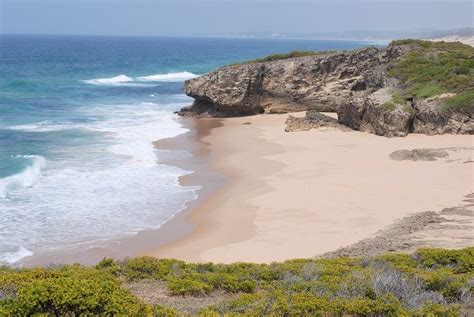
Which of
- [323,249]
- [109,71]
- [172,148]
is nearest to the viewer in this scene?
[323,249]

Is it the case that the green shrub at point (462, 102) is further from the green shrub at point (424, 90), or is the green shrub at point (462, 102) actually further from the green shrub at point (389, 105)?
the green shrub at point (389, 105)

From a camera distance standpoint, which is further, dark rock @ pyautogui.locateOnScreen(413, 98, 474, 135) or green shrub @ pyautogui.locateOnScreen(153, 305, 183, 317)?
dark rock @ pyautogui.locateOnScreen(413, 98, 474, 135)

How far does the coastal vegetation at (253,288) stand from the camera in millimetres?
6977

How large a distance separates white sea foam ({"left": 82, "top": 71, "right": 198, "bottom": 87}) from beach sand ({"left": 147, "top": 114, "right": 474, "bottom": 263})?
122ft

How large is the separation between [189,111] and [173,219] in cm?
2407

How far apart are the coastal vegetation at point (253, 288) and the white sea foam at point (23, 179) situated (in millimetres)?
11217

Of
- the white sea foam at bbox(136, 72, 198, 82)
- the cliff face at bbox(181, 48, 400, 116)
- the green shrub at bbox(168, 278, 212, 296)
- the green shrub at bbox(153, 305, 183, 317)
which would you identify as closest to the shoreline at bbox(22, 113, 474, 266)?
the green shrub at bbox(168, 278, 212, 296)

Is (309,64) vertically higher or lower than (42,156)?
higher

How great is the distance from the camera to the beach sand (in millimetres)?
15475

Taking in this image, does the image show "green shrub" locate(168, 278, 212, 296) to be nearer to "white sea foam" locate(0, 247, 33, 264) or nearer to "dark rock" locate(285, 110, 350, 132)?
"white sea foam" locate(0, 247, 33, 264)

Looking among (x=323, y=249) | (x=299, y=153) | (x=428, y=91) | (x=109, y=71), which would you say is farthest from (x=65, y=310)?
(x=109, y=71)

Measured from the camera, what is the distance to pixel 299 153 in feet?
87.1

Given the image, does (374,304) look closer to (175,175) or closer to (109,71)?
(175,175)

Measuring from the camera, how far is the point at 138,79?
7119cm
